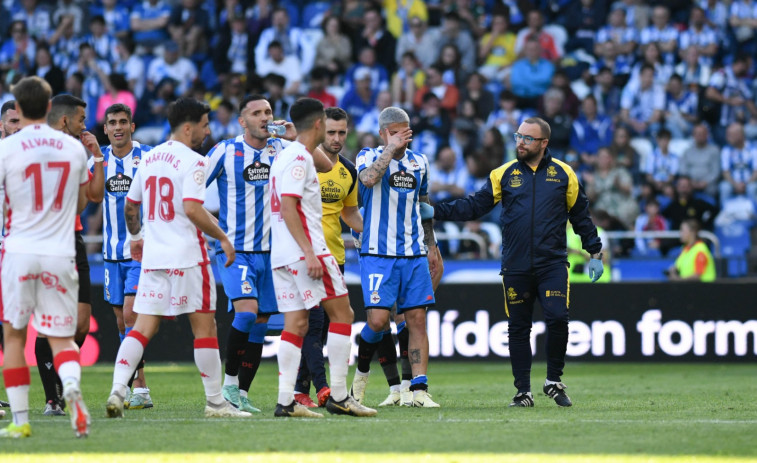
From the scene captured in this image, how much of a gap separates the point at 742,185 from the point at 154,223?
43.0 ft

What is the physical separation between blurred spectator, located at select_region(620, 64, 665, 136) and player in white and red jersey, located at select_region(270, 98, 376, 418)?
1293 centimetres

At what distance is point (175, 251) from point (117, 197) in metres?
2.12

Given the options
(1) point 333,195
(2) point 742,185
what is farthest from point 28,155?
(2) point 742,185

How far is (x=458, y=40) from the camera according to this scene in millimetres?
22344

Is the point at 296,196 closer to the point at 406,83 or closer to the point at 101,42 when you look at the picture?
the point at 406,83

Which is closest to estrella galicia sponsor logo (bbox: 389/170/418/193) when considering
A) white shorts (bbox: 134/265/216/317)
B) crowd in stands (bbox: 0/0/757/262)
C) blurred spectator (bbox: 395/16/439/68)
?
white shorts (bbox: 134/265/216/317)

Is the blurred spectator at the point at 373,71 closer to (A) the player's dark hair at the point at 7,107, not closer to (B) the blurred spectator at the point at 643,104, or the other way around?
(B) the blurred spectator at the point at 643,104

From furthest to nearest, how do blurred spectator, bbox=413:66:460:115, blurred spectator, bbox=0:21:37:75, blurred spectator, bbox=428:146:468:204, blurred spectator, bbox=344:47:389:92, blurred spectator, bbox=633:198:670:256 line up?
1. blurred spectator, bbox=0:21:37:75
2. blurred spectator, bbox=344:47:389:92
3. blurred spectator, bbox=413:66:460:115
4. blurred spectator, bbox=428:146:468:204
5. blurred spectator, bbox=633:198:670:256

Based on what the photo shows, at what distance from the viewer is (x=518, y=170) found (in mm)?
10438

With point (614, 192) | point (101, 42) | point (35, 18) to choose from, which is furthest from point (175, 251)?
point (35, 18)

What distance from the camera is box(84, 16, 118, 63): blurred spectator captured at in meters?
23.2

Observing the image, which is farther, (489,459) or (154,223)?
(154,223)

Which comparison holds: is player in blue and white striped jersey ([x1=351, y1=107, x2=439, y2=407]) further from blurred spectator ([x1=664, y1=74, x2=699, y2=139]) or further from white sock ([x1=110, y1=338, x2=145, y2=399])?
blurred spectator ([x1=664, y1=74, x2=699, y2=139])

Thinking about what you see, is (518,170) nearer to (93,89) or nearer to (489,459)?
(489,459)
